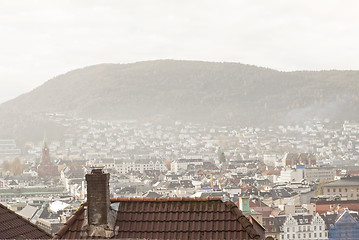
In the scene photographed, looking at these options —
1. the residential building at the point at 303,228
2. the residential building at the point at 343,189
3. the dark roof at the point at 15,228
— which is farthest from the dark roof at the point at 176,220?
the residential building at the point at 343,189

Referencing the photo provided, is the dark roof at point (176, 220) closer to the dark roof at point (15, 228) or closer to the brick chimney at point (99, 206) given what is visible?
the brick chimney at point (99, 206)

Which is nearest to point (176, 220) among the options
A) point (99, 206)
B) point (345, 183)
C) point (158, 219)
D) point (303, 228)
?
point (158, 219)

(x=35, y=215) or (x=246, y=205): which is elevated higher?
(x=246, y=205)

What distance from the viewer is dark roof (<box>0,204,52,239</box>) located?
1627 cm

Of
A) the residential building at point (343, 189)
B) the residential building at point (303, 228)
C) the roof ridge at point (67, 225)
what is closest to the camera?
the roof ridge at point (67, 225)

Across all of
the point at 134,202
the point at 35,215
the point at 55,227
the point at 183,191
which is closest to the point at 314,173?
the point at 183,191

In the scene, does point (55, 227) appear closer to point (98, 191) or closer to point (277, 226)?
point (277, 226)

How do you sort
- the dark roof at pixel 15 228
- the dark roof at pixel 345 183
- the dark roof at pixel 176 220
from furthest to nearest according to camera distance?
the dark roof at pixel 345 183 < the dark roof at pixel 15 228 < the dark roof at pixel 176 220

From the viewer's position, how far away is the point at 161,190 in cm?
15000

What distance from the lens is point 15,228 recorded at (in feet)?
54.8

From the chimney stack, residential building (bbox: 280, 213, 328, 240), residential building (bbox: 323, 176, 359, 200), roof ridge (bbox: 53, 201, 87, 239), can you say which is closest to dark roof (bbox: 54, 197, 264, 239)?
roof ridge (bbox: 53, 201, 87, 239)

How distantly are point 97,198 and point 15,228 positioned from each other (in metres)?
2.36

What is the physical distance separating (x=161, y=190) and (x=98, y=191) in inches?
5325

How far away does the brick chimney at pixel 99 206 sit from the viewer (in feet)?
49.3
